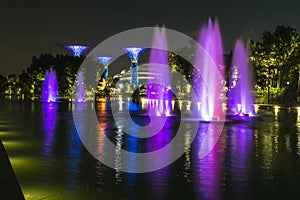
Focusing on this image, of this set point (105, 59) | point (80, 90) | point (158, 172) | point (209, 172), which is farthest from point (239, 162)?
point (105, 59)

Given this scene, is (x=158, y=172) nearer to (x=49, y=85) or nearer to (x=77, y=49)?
(x=49, y=85)

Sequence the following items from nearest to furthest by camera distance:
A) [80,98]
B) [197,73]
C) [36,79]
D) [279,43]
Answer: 1. [279,43]
2. [197,73]
3. [80,98]
4. [36,79]

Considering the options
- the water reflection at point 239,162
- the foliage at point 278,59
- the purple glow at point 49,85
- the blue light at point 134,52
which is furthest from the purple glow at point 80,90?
the water reflection at point 239,162

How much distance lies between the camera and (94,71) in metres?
79.3

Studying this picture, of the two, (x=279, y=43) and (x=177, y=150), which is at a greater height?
(x=279, y=43)

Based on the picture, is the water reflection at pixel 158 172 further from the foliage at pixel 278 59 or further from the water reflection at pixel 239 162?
the foliage at pixel 278 59

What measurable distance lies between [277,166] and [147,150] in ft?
12.6

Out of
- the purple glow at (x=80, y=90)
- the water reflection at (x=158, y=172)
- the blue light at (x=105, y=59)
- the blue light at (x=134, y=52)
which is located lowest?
the water reflection at (x=158, y=172)

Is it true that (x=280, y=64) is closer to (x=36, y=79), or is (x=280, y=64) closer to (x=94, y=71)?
(x=94, y=71)

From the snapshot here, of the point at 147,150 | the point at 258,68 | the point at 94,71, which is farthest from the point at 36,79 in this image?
the point at 147,150

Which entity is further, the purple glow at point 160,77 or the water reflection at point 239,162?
the purple glow at point 160,77

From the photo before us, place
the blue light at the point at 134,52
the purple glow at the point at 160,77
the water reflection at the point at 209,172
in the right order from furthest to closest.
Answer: the blue light at the point at 134,52
the purple glow at the point at 160,77
the water reflection at the point at 209,172

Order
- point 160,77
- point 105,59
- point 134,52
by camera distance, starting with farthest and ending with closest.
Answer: point 134,52 < point 105,59 < point 160,77

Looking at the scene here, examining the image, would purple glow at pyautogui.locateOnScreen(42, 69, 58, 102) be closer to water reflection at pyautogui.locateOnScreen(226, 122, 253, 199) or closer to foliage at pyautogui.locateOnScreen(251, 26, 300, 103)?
foliage at pyautogui.locateOnScreen(251, 26, 300, 103)
